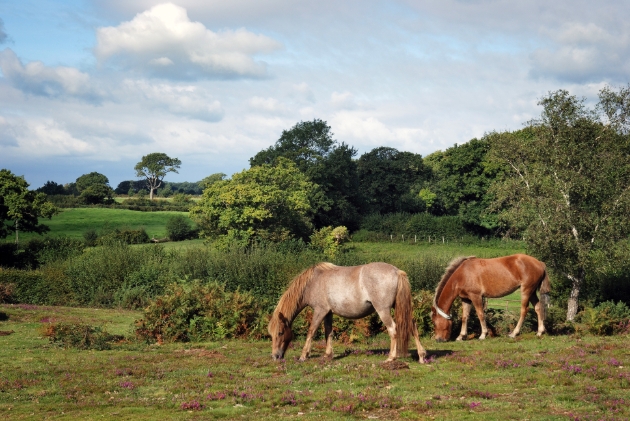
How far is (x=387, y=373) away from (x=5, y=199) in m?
45.4

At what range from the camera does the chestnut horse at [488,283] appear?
58.0 feet

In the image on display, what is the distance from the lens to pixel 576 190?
922 inches

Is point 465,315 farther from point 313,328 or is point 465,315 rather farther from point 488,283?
point 313,328

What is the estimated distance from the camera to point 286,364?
13734 mm

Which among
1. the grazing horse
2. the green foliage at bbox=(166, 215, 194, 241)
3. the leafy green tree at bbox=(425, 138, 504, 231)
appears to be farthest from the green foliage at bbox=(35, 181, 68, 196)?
the grazing horse

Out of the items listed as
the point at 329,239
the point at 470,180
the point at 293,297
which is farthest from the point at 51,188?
the point at 293,297

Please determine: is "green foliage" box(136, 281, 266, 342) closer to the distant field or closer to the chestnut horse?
the chestnut horse

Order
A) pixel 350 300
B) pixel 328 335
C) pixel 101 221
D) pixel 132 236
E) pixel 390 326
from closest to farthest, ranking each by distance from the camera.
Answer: pixel 390 326 < pixel 350 300 < pixel 328 335 < pixel 132 236 < pixel 101 221

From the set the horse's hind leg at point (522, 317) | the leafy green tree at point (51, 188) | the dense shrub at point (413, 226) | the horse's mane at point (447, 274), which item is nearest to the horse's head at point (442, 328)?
the horse's mane at point (447, 274)

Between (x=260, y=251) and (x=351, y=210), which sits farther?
(x=351, y=210)

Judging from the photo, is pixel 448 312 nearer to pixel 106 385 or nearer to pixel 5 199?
pixel 106 385

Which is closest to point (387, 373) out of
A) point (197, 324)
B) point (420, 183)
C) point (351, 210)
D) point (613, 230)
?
point (197, 324)

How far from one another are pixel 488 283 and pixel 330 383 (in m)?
8.21

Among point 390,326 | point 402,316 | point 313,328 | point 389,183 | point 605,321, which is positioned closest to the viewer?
point 402,316
